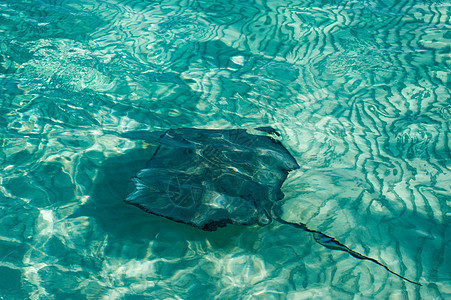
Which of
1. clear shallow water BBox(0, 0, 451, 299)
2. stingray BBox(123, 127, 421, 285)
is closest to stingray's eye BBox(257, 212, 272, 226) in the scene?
stingray BBox(123, 127, 421, 285)

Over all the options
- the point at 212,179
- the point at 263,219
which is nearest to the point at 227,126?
the point at 212,179

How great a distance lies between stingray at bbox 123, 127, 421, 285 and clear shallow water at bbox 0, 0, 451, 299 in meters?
0.35

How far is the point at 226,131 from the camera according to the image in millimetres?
4348

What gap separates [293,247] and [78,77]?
3.74 metres

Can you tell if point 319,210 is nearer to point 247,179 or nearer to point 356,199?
point 356,199

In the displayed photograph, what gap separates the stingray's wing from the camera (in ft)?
10.5

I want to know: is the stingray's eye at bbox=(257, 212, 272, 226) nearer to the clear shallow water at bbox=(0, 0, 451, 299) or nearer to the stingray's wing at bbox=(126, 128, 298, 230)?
the stingray's wing at bbox=(126, 128, 298, 230)

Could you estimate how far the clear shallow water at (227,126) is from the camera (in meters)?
3.27

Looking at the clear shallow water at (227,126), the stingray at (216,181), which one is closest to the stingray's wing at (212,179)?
the stingray at (216,181)

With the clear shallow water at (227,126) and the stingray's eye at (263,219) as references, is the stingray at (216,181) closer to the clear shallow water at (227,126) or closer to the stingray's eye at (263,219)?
the stingray's eye at (263,219)

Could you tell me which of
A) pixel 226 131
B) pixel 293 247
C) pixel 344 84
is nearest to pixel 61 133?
pixel 226 131

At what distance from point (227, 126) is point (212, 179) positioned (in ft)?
5.11

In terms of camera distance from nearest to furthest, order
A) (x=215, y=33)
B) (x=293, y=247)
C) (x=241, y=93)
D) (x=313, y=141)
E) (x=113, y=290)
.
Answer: (x=113, y=290) → (x=293, y=247) → (x=313, y=141) → (x=241, y=93) → (x=215, y=33)

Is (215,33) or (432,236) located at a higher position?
(215,33)
